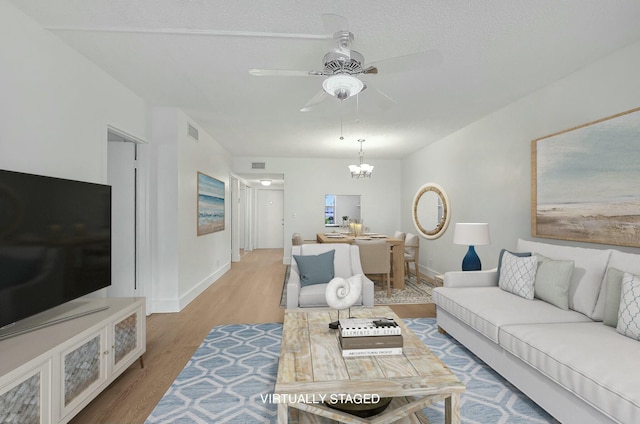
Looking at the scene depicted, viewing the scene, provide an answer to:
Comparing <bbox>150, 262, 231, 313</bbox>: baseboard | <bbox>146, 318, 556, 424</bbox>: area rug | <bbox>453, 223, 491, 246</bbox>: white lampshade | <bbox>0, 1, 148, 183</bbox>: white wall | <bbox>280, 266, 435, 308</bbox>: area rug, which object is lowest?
<bbox>146, 318, 556, 424</bbox>: area rug

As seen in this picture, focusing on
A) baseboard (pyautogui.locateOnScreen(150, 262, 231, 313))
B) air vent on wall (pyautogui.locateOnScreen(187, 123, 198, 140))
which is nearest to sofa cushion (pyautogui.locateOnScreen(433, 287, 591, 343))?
baseboard (pyautogui.locateOnScreen(150, 262, 231, 313))

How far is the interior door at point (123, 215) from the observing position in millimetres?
3621

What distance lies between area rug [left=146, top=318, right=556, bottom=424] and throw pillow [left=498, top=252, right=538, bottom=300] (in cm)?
70

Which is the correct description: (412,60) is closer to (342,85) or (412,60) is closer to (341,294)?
(342,85)

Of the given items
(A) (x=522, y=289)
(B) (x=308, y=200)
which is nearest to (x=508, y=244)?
(A) (x=522, y=289)

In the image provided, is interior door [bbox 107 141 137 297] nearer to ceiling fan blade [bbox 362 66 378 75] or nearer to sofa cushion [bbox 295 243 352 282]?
sofa cushion [bbox 295 243 352 282]

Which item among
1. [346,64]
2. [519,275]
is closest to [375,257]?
[519,275]

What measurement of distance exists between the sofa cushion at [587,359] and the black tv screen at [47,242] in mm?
2922

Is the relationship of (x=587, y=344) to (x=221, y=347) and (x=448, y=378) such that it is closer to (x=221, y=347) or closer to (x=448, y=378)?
(x=448, y=378)

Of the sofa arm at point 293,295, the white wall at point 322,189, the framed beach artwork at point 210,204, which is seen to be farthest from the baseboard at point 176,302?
the white wall at point 322,189

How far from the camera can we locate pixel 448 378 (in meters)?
1.49

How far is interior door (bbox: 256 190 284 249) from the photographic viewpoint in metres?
10.9

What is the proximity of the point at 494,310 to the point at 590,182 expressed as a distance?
4.95ft

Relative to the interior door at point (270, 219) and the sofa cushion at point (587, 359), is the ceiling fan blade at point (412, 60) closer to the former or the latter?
the sofa cushion at point (587, 359)
